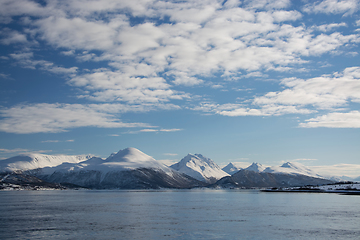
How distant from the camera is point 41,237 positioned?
53.1 m

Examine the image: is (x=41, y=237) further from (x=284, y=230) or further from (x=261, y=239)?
(x=284, y=230)

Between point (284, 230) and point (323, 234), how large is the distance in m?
7.40

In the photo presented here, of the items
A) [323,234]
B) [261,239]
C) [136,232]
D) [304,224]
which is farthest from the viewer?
[304,224]

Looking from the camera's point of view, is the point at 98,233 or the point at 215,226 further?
the point at 215,226

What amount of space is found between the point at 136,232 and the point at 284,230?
29.2 metres

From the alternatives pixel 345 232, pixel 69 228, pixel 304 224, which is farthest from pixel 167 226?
pixel 345 232

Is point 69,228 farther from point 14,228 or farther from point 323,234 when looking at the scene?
point 323,234

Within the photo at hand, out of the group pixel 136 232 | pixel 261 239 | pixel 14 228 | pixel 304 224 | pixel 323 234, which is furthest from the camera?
pixel 304 224

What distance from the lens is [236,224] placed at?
6831 cm

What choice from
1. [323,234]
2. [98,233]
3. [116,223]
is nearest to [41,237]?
[98,233]

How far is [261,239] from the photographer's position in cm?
5088

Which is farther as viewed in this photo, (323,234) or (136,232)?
(136,232)

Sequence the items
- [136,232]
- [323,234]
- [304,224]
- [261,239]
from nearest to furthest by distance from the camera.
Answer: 1. [261,239]
2. [323,234]
3. [136,232]
4. [304,224]

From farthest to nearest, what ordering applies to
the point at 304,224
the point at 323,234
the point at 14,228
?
the point at 304,224 < the point at 14,228 < the point at 323,234
